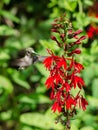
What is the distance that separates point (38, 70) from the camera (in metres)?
3.52

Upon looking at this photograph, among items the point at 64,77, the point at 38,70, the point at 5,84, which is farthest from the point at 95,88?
the point at 64,77

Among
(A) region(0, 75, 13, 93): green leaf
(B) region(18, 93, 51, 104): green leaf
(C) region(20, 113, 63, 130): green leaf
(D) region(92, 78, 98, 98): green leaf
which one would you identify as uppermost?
(A) region(0, 75, 13, 93): green leaf

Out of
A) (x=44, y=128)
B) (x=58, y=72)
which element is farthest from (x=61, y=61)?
(x=44, y=128)

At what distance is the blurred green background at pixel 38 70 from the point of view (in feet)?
10.6

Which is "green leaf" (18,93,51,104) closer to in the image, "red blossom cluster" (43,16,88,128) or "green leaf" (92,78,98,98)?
"green leaf" (92,78,98,98)

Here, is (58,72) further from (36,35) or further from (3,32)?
(36,35)

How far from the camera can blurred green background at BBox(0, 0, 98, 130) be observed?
323 cm

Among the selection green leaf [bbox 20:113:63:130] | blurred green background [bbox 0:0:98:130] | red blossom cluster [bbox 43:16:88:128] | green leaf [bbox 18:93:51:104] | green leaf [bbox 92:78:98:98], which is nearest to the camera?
red blossom cluster [bbox 43:16:88:128]

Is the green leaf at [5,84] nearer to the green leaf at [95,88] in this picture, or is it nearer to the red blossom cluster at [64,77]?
the green leaf at [95,88]

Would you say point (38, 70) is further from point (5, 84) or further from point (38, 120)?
point (38, 120)

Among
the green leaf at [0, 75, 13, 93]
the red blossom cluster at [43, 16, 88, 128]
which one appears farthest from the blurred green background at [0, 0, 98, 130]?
the red blossom cluster at [43, 16, 88, 128]

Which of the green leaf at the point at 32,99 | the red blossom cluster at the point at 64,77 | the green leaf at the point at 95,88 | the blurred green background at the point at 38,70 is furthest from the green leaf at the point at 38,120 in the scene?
the red blossom cluster at the point at 64,77

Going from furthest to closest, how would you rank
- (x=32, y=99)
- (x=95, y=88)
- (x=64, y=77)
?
(x=32, y=99)
(x=95, y=88)
(x=64, y=77)

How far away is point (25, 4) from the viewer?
189 inches
